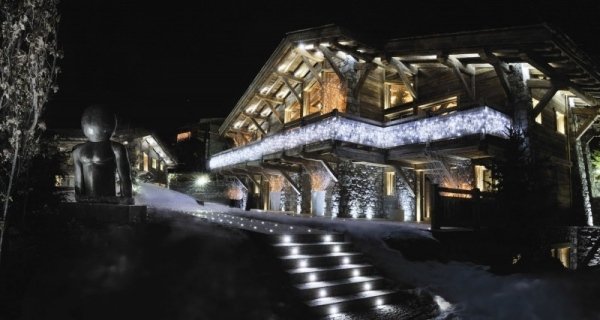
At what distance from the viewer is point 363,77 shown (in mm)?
18688

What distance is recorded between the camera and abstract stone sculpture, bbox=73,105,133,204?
925 centimetres

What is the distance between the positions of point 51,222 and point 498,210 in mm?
12062

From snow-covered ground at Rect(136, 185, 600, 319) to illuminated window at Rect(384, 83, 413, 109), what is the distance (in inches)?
403

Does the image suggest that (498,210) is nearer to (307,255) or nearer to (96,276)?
(307,255)

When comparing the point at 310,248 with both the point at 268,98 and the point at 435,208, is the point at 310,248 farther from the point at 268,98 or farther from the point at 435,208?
the point at 268,98

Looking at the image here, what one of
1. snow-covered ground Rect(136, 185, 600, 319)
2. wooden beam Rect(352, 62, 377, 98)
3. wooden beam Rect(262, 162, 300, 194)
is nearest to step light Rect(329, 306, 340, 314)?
snow-covered ground Rect(136, 185, 600, 319)

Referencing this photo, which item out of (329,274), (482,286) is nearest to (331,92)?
(329,274)

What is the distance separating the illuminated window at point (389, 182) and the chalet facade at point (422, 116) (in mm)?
50

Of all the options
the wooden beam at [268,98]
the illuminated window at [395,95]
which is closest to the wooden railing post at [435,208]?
the illuminated window at [395,95]

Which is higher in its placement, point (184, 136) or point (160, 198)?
point (184, 136)

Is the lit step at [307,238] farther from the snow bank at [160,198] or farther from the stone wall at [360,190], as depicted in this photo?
the snow bank at [160,198]

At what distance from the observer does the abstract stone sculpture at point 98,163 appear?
364 inches

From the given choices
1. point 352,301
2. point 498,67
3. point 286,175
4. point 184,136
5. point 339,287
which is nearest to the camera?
point 352,301

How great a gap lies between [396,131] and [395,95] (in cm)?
420
